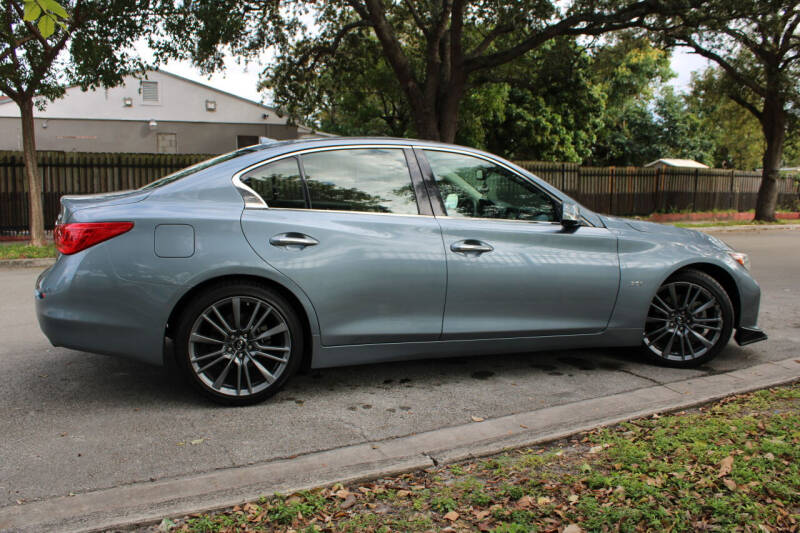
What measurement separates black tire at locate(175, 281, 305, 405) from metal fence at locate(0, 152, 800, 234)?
1336cm

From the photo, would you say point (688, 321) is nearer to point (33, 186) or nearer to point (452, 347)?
point (452, 347)

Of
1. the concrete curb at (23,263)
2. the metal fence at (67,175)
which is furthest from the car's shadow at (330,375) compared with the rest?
the metal fence at (67,175)

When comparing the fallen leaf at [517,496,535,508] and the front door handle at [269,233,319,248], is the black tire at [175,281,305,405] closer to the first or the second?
the front door handle at [269,233,319,248]

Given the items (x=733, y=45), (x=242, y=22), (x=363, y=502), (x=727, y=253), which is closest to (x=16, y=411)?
(x=363, y=502)

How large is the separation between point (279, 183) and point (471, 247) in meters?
1.28

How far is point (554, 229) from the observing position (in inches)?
181

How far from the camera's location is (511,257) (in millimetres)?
4414

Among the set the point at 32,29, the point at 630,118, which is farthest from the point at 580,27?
the point at 630,118

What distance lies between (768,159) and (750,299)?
22169 mm

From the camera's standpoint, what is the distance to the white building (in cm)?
3070

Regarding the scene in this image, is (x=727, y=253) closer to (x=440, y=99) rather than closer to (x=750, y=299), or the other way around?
(x=750, y=299)

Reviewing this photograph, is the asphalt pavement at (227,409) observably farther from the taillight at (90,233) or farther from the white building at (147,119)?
the white building at (147,119)

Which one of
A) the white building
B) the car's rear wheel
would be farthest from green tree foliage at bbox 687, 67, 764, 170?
the car's rear wheel

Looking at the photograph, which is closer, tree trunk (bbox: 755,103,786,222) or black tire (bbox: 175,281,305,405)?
black tire (bbox: 175,281,305,405)
